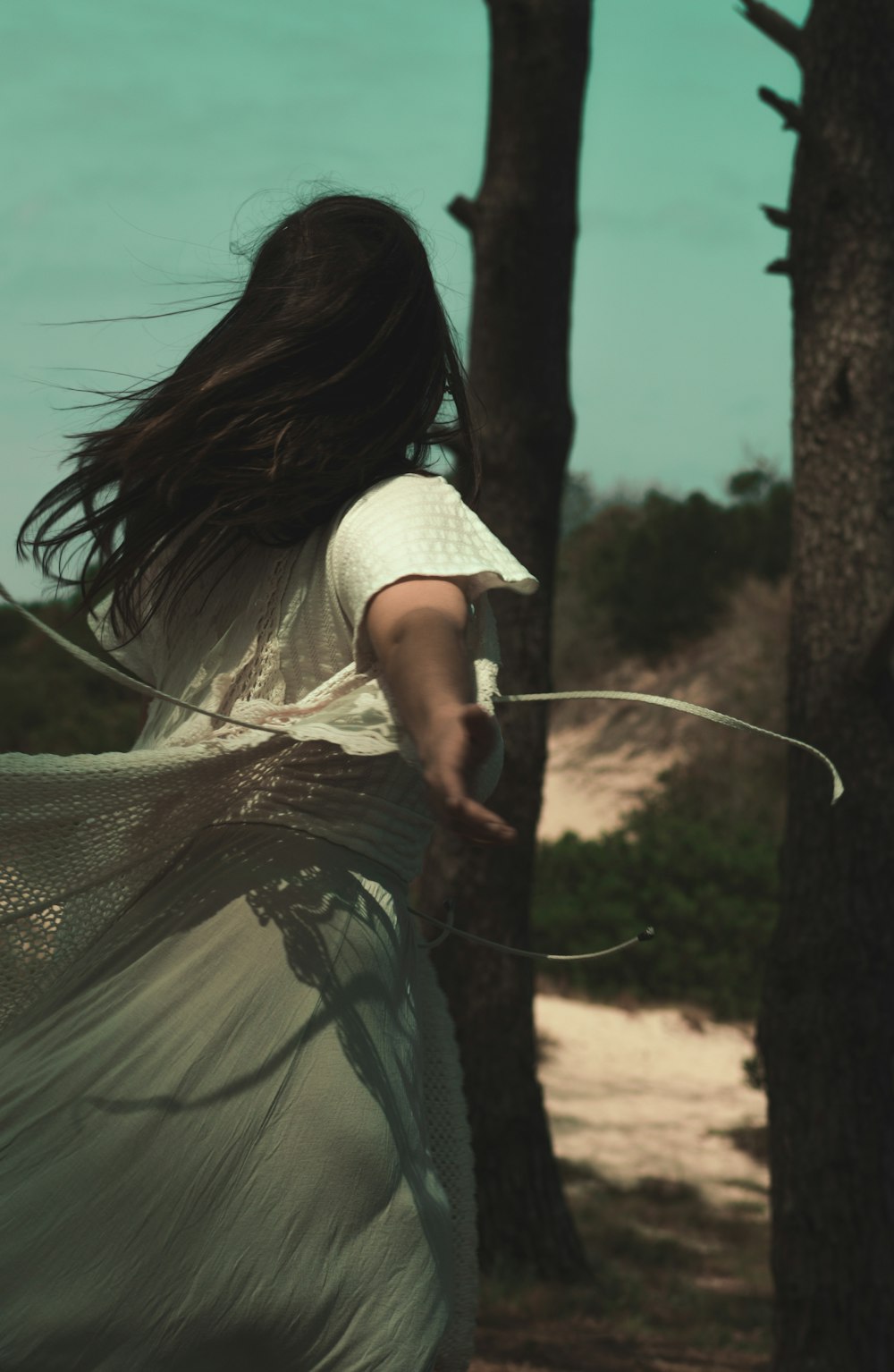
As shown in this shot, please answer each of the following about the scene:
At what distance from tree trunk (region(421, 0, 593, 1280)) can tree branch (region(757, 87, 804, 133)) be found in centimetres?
137

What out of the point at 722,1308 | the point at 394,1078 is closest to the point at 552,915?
the point at 722,1308

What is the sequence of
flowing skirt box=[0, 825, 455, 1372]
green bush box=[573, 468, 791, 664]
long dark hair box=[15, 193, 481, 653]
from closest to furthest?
1. flowing skirt box=[0, 825, 455, 1372]
2. long dark hair box=[15, 193, 481, 653]
3. green bush box=[573, 468, 791, 664]

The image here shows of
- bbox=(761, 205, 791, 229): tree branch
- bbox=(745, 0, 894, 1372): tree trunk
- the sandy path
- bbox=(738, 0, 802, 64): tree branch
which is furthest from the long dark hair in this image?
the sandy path

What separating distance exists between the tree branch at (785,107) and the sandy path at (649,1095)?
5.61 metres

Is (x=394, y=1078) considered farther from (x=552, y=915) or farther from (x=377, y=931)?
(x=552, y=915)

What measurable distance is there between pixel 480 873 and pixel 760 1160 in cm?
411

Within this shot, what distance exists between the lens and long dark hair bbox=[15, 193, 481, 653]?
1.51 m

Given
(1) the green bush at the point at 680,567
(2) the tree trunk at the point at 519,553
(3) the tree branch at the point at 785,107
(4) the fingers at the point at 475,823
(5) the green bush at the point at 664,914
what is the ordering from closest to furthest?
1. (4) the fingers at the point at 475,823
2. (3) the tree branch at the point at 785,107
3. (2) the tree trunk at the point at 519,553
4. (5) the green bush at the point at 664,914
5. (1) the green bush at the point at 680,567

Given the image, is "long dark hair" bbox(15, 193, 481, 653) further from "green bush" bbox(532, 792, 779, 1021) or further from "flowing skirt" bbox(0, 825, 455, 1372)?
"green bush" bbox(532, 792, 779, 1021)

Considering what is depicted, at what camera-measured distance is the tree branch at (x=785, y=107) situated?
426cm

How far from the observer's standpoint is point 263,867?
1471mm

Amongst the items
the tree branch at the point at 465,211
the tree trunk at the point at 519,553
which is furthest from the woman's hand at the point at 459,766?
the tree branch at the point at 465,211

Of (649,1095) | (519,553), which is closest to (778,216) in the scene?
(519,553)

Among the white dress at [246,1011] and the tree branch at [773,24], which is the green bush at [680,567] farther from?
the white dress at [246,1011]
